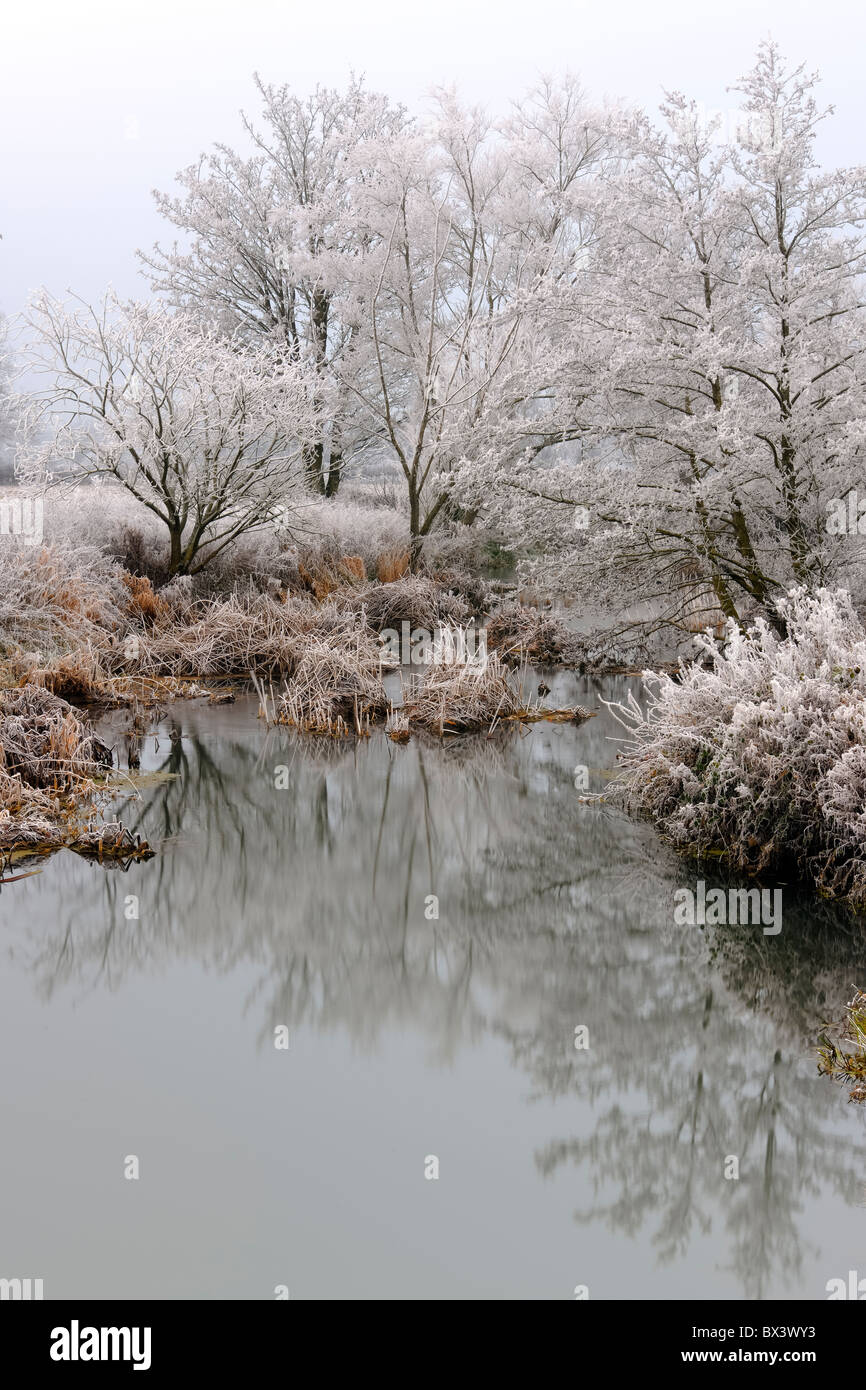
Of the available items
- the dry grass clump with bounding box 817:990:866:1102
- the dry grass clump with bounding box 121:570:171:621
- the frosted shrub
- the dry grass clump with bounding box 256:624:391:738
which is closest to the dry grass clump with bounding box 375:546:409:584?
the dry grass clump with bounding box 121:570:171:621

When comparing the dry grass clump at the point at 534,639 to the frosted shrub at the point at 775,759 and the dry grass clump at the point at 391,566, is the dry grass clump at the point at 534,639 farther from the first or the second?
the frosted shrub at the point at 775,759

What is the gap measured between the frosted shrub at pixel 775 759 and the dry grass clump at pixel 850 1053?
134 centimetres

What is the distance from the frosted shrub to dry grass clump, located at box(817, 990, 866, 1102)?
52.6 inches

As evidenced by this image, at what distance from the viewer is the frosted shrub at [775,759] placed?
5.70 metres

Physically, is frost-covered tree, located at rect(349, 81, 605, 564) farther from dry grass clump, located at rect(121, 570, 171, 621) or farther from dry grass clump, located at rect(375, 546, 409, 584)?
dry grass clump, located at rect(121, 570, 171, 621)

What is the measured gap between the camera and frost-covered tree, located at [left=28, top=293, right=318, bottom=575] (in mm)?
12648

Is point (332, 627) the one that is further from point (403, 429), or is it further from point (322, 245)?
point (322, 245)

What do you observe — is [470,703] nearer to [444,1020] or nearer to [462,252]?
[444,1020]

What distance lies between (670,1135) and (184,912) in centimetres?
281

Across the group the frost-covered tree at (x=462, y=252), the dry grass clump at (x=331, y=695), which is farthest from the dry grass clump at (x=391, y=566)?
the dry grass clump at (x=331, y=695)

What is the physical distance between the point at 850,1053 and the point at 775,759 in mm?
2053

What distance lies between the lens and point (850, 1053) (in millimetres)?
4070

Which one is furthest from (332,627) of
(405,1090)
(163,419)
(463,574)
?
(405,1090)
